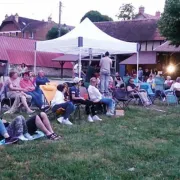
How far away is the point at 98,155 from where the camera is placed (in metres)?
5.89

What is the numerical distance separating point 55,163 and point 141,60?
29835 mm

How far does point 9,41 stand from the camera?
135ft

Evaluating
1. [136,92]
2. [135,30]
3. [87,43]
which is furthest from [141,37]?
[136,92]

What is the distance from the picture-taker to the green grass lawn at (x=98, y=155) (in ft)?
16.2

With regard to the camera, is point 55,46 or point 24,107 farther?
point 55,46

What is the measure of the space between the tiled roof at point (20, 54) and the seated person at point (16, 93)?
2898cm

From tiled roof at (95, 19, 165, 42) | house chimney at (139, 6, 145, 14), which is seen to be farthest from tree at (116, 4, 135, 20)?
tiled roof at (95, 19, 165, 42)

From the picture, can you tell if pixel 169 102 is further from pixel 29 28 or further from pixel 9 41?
pixel 29 28

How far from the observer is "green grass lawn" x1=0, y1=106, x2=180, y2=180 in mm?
4926

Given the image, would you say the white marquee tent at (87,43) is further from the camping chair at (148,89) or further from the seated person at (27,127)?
the seated person at (27,127)

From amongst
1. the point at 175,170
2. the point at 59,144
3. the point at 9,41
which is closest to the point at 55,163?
the point at 59,144

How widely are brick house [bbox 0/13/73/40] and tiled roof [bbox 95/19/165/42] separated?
2378 centimetres

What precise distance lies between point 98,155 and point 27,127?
1.67 m

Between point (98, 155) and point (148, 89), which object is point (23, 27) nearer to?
point (148, 89)
